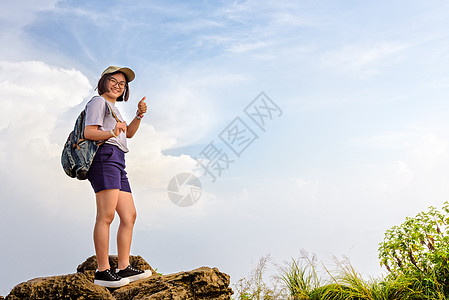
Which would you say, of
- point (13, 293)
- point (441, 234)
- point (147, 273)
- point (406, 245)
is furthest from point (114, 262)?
point (441, 234)

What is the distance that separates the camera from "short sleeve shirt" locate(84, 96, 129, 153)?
4926mm

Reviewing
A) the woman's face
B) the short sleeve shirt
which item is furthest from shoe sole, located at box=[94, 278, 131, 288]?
the woman's face

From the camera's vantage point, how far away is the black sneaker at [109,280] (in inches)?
189

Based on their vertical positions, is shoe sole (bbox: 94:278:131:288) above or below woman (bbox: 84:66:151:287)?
below

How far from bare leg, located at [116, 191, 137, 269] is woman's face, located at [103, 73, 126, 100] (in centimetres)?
117

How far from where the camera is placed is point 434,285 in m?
5.84

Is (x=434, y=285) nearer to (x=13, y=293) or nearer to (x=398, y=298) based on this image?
(x=398, y=298)

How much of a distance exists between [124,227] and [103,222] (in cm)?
32

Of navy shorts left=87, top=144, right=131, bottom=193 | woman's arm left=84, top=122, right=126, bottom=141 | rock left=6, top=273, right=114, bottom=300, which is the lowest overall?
rock left=6, top=273, right=114, bottom=300

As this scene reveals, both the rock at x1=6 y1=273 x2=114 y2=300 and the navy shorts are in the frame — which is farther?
the navy shorts

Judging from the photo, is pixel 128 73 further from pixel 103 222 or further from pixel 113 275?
pixel 113 275

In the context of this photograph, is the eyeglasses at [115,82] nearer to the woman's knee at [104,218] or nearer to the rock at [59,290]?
the woman's knee at [104,218]

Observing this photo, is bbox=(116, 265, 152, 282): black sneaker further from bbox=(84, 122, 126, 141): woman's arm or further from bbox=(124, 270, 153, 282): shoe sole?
bbox=(84, 122, 126, 141): woman's arm

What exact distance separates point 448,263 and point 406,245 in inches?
27.5
